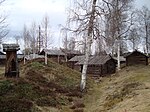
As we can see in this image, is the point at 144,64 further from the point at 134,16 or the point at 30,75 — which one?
the point at 30,75

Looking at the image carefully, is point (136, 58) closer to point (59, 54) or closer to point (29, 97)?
point (59, 54)

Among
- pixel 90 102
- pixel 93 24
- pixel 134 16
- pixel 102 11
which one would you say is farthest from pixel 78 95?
pixel 134 16

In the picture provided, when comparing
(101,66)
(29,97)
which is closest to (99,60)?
(101,66)

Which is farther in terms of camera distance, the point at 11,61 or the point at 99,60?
the point at 99,60

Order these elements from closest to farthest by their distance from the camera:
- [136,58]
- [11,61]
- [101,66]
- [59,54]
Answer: [11,61] → [101,66] → [136,58] → [59,54]

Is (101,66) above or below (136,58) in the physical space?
below

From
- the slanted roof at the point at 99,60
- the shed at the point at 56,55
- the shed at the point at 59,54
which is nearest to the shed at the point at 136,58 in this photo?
the slanted roof at the point at 99,60

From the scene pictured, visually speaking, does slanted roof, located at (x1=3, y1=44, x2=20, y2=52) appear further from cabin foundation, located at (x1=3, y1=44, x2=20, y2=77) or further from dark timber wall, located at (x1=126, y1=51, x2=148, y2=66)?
dark timber wall, located at (x1=126, y1=51, x2=148, y2=66)

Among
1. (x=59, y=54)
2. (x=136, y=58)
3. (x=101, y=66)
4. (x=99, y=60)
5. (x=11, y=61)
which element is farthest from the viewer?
(x=59, y=54)

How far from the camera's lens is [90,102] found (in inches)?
822

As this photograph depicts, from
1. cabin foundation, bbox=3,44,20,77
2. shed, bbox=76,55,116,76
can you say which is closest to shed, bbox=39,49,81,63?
shed, bbox=76,55,116,76

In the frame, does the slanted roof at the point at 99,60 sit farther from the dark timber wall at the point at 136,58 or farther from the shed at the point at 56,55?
the shed at the point at 56,55

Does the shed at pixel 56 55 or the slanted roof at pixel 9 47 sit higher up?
the slanted roof at pixel 9 47

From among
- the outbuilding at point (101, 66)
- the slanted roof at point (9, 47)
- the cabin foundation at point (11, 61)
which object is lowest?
the outbuilding at point (101, 66)
